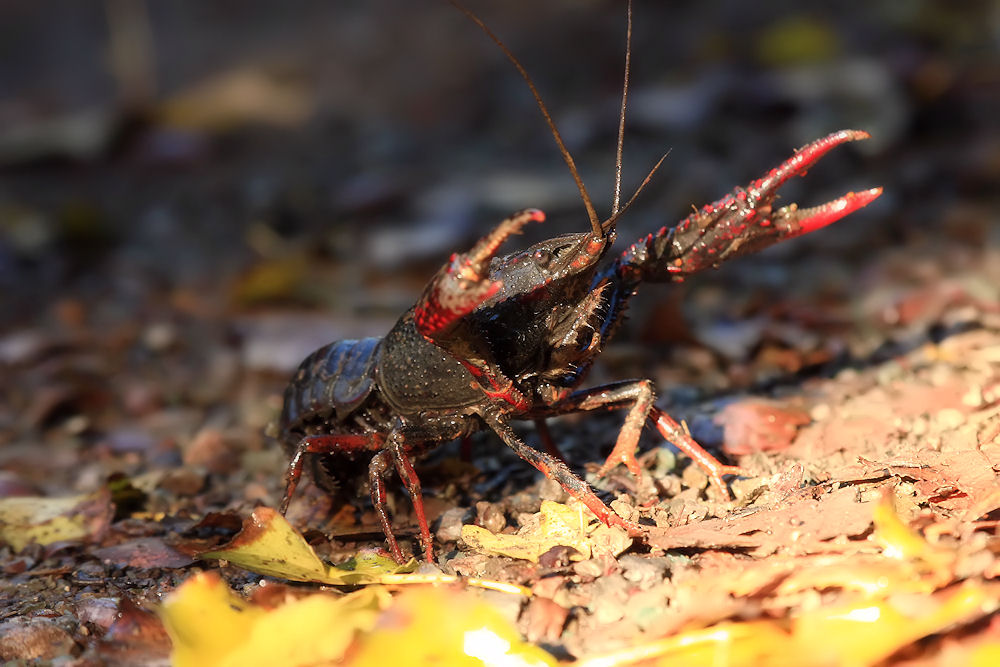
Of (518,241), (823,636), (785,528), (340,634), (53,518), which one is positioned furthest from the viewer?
(518,241)

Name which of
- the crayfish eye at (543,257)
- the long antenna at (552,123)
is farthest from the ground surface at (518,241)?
the long antenna at (552,123)

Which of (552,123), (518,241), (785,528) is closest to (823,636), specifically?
(785,528)

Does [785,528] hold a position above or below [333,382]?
below

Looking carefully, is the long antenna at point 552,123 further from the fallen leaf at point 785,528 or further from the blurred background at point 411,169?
the blurred background at point 411,169

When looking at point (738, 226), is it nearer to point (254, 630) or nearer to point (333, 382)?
point (333, 382)

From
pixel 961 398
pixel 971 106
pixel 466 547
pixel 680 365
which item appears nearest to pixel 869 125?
pixel 971 106

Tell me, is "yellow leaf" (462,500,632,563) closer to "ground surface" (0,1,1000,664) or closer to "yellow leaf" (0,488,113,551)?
"ground surface" (0,1,1000,664)
